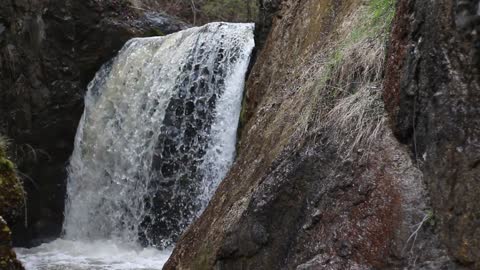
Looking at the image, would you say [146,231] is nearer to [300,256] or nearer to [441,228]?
[300,256]

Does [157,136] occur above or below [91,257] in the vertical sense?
above

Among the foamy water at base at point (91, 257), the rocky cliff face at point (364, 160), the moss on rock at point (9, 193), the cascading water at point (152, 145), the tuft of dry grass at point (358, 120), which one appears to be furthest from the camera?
the cascading water at point (152, 145)

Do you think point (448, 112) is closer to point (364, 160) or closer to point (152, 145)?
point (364, 160)

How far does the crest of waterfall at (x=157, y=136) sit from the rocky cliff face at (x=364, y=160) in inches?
150

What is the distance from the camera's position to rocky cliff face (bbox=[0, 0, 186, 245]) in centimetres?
1030

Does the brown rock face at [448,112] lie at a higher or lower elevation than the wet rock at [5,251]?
higher

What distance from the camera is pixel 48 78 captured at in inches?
418

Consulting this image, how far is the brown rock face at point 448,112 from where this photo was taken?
8.81 ft

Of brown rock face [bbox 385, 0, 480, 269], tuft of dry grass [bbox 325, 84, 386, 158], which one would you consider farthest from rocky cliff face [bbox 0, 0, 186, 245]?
brown rock face [bbox 385, 0, 480, 269]

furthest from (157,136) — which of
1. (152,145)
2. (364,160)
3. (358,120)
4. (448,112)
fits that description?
(448,112)

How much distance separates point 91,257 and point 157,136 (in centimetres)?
200

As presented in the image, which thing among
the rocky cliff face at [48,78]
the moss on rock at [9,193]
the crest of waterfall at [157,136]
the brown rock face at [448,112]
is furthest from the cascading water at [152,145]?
the brown rock face at [448,112]

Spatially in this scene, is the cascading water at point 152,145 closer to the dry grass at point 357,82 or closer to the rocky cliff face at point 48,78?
the rocky cliff face at point 48,78

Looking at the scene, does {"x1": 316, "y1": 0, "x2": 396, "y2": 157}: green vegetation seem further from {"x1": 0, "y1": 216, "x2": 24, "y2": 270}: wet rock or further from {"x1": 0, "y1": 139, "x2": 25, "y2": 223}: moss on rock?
{"x1": 0, "y1": 139, "x2": 25, "y2": 223}: moss on rock
